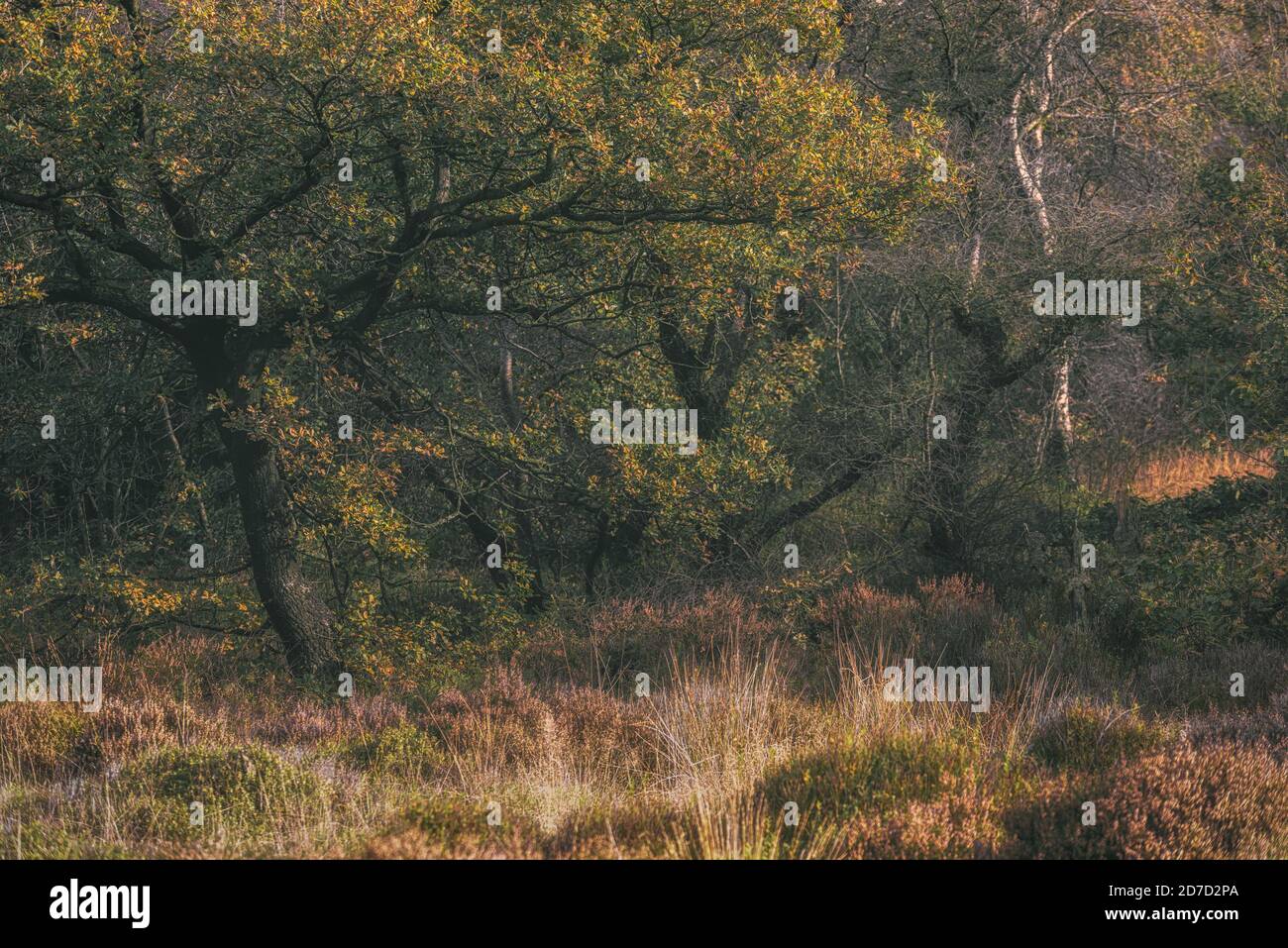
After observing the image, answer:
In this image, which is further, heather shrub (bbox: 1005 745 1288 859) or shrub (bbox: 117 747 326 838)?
shrub (bbox: 117 747 326 838)

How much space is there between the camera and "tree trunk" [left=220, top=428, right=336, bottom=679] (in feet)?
39.4

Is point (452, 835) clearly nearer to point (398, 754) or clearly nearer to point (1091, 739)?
point (398, 754)

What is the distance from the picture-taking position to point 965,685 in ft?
36.0

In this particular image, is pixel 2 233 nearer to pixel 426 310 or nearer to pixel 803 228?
pixel 426 310

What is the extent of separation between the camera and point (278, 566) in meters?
12.2

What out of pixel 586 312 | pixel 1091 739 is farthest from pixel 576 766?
pixel 586 312

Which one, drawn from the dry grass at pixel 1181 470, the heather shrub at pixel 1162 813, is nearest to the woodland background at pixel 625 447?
the heather shrub at pixel 1162 813

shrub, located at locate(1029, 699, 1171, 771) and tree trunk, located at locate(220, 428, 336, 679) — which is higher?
tree trunk, located at locate(220, 428, 336, 679)

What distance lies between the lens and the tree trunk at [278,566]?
12008mm

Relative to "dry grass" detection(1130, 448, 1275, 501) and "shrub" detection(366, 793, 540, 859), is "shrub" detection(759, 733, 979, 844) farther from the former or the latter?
"dry grass" detection(1130, 448, 1275, 501)

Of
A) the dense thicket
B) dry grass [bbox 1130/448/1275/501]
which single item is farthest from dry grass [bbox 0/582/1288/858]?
dry grass [bbox 1130/448/1275/501]

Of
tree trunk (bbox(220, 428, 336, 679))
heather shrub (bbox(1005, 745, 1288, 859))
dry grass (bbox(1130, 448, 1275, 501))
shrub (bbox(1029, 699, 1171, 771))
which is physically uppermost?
dry grass (bbox(1130, 448, 1275, 501))

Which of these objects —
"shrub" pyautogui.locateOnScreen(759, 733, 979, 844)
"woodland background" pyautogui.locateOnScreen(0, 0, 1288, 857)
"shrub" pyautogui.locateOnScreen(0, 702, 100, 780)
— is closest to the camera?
"shrub" pyautogui.locateOnScreen(759, 733, 979, 844)

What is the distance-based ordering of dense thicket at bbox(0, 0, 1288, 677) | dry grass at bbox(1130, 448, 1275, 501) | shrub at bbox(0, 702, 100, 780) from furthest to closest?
dry grass at bbox(1130, 448, 1275, 501) < dense thicket at bbox(0, 0, 1288, 677) < shrub at bbox(0, 702, 100, 780)
